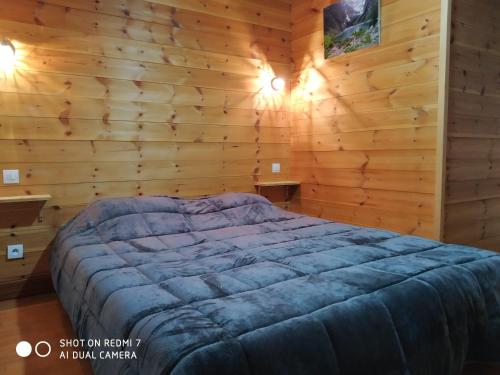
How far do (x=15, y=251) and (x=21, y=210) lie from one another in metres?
0.31

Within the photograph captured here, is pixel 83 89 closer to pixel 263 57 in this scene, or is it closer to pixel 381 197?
pixel 263 57

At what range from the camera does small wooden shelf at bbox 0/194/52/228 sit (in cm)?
280

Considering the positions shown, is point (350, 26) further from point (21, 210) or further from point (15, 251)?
point (15, 251)

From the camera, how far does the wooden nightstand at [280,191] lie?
407 cm

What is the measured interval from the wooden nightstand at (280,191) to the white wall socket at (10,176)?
7.08 feet

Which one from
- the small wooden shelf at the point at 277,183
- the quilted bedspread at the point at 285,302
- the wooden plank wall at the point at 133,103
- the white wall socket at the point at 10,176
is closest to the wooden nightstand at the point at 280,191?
the small wooden shelf at the point at 277,183

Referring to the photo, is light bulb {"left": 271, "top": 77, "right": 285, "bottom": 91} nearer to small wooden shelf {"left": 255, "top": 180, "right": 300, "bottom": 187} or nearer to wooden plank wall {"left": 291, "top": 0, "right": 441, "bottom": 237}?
wooden plank wall {"left": 291, "top": 0, "right": 441, "bottom": 237}

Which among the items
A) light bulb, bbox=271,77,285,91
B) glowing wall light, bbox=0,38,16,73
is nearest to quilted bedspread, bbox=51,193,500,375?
glowing wall light, bbox=0,38,16,73

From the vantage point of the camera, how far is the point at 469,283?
176 cm

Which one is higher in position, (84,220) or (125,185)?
(125,185)

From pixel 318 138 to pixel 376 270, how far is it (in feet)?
7.59

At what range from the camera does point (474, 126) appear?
3.03 metres

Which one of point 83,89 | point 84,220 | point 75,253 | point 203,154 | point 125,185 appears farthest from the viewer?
point 203,154

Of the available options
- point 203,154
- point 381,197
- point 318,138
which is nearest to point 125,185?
point 203,154
